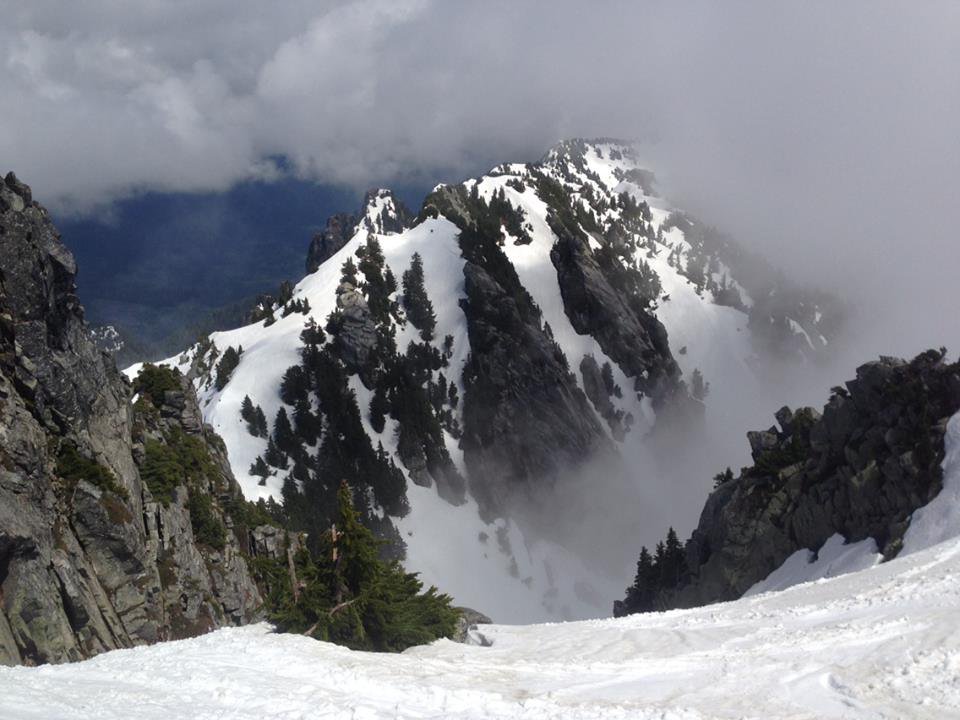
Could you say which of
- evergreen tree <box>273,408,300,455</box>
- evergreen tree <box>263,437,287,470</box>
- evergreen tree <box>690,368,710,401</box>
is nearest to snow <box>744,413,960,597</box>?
evergreen tree <box>263,437,287,470</box>

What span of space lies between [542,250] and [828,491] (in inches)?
3650

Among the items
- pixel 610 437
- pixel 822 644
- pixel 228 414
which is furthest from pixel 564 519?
pixel 822 644

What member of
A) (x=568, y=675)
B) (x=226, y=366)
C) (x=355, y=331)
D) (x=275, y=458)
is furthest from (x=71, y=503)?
(x=355, y=331)

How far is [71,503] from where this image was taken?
33.8 metres

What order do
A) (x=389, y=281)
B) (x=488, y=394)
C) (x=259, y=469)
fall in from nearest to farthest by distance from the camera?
(x=259, y=469) < (x=488, y=394) < (x=389, y=281)

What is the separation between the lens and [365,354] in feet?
306

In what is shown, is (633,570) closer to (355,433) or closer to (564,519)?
(564,519)

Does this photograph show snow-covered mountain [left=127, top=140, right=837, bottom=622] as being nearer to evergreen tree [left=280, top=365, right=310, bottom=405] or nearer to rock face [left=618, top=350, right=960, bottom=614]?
evergreen tree [left=280, top=365, right=310, bottom=405]

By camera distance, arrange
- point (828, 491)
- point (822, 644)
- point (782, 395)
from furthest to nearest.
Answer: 1. point (782, 395)
2. point (828, 491)
3. point (822, 644)

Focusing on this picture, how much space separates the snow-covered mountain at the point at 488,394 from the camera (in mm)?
82875

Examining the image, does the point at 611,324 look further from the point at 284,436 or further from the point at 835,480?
the point at 835,480

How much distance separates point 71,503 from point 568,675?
28.6 m

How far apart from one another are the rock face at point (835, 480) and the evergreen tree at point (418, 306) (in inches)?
2089

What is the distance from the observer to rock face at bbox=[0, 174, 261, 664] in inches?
1096
